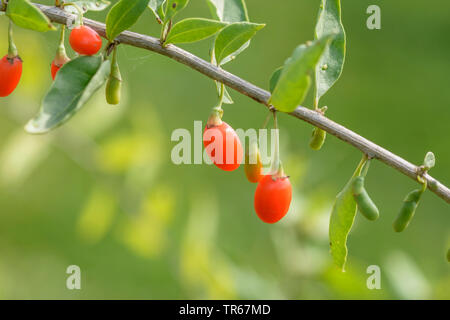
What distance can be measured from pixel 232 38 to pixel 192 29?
71 millimetres

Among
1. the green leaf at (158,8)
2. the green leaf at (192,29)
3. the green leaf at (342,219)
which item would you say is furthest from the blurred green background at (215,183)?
the green leaf at (342,219)

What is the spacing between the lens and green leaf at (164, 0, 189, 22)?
1036 millimetres

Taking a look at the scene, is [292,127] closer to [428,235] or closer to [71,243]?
[428,235]

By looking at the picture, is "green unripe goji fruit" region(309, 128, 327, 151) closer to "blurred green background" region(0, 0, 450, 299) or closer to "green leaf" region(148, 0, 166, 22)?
"green leaf" region(148, 0, 166, 22)

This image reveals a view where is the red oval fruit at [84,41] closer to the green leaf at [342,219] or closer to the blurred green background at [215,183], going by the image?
the blurred green background at [215,183]

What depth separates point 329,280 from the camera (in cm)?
197

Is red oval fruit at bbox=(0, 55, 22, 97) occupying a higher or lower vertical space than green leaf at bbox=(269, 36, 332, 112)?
higher

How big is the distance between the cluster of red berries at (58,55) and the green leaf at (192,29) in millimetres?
128

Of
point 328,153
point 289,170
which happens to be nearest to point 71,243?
point 328,153

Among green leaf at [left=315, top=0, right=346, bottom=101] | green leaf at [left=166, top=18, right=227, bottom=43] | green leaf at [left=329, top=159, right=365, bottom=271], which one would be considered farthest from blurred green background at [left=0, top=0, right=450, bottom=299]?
green leaf at [left=329, top=159, right=365, bottom=271]

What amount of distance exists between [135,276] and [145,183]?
6.67 ft

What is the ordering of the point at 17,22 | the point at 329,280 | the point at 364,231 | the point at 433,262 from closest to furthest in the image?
the point at 17,22 → the point at 329,280 → the point at 433,262 → the point at 364,231

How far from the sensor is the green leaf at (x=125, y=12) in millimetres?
985

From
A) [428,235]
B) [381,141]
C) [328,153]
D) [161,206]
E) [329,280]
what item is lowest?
[329,280]
